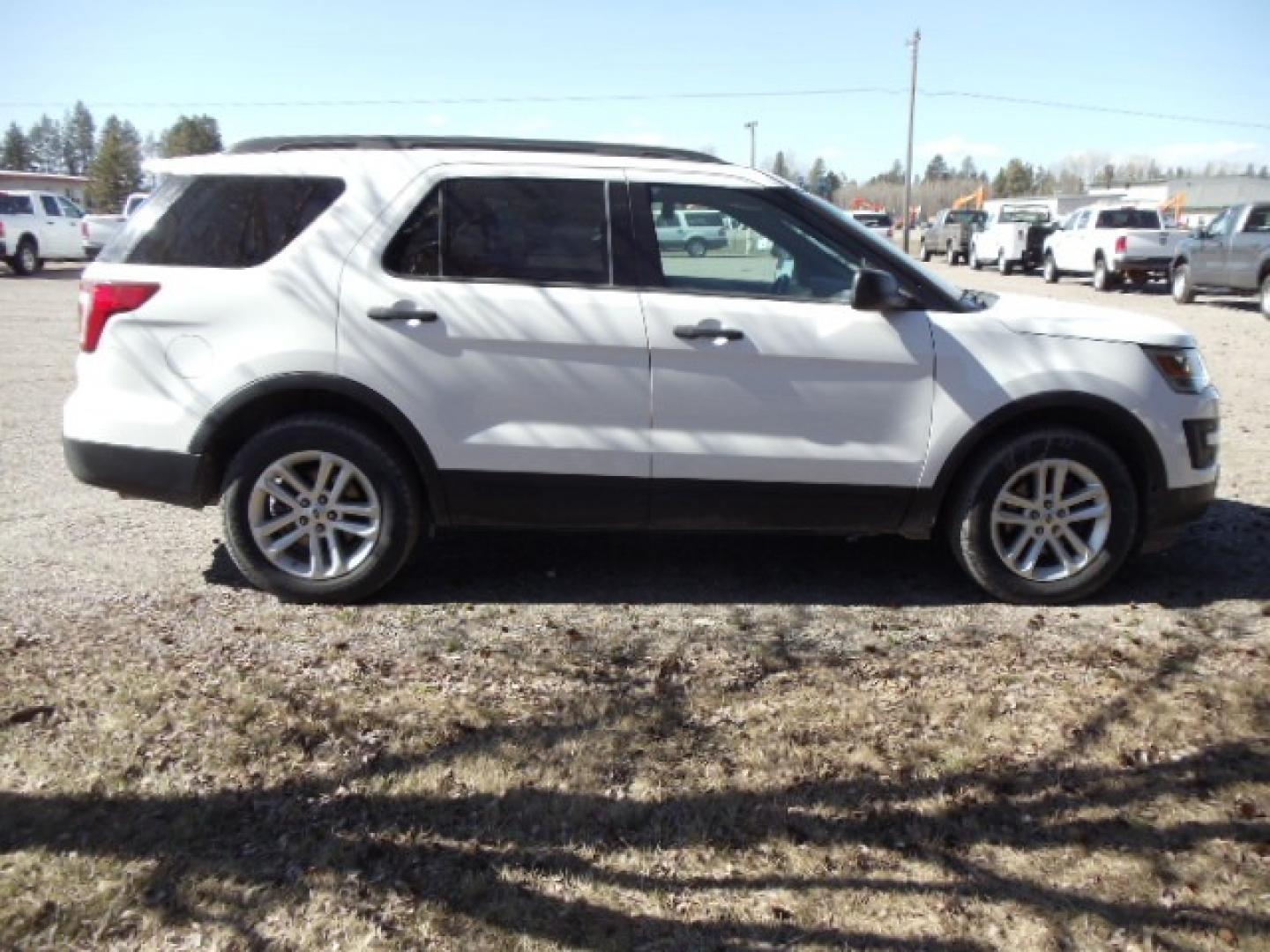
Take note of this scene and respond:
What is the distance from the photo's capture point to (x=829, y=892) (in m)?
2.69

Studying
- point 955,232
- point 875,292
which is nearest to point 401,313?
point 875,292

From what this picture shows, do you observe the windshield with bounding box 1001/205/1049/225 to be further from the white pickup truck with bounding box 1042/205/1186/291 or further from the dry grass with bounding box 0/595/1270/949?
the dry grass with bounding box 0/595/1270/949

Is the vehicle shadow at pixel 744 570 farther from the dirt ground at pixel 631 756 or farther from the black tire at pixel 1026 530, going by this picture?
the black tire at pixel 1026 530

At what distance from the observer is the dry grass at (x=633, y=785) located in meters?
2.59

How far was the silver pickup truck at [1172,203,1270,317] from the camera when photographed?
18.0 metres

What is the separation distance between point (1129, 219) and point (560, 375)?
80.0ft

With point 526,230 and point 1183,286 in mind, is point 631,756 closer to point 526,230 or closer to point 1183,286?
point 526,230

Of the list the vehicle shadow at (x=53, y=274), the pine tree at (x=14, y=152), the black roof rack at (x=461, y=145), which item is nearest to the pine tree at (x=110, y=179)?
the pine tree at (x=14, y=152)

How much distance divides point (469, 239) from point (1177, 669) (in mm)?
3233

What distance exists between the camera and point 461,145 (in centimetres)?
461

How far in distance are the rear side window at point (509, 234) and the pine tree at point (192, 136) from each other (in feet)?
310

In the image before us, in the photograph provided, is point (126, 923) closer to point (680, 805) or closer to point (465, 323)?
point (680, 805)

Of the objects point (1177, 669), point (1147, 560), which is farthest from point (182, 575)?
point (1147, 560)

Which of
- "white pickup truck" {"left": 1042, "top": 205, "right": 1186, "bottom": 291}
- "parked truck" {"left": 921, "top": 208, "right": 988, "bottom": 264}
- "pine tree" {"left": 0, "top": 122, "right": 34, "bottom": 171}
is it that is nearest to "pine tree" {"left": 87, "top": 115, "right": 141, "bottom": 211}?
"pine tree" {"left": 0, "top": 122, "right": 34, "bottom": 171}
